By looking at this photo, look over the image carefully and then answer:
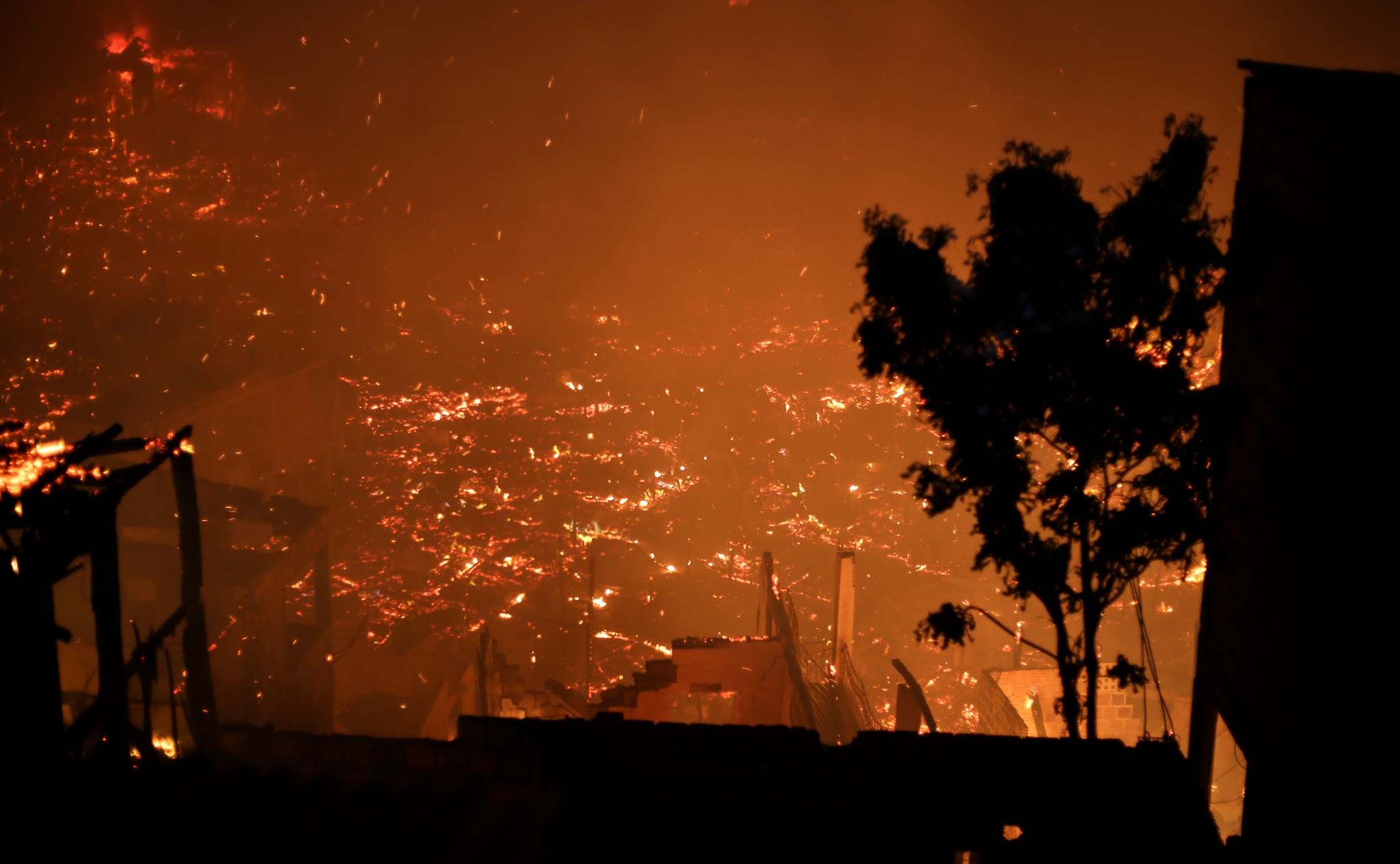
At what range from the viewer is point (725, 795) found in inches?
301

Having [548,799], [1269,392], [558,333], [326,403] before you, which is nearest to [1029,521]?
[558,333]

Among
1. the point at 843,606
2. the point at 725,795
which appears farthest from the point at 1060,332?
the point at 843,606

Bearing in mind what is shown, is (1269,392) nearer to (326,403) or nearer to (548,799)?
Result: (548,799)

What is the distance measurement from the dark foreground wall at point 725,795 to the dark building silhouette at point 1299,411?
5.82 ft

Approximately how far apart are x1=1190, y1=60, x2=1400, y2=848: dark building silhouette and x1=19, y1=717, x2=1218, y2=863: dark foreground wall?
1.78 meters

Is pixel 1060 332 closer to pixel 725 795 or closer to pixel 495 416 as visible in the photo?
pixel 725 795

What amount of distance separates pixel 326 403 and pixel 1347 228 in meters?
35.6

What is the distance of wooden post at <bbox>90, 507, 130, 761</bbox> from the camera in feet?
24.4

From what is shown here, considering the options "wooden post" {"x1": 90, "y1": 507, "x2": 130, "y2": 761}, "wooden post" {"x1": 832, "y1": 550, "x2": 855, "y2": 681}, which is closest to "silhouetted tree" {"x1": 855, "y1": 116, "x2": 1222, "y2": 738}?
"wooden post" {"x1": 90, "y1": 507, "x2": 130, "y2": 761}

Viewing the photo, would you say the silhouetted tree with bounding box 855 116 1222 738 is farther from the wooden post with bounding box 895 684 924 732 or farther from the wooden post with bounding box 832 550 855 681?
the wooden post with bounding box 832 550 855 681

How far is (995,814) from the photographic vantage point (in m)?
7.56

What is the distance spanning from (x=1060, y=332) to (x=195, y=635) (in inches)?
370

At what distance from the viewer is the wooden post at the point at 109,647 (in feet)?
24.4

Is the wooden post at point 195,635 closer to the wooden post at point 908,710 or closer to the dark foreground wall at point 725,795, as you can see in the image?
the dark foreground wall at point 725,795
